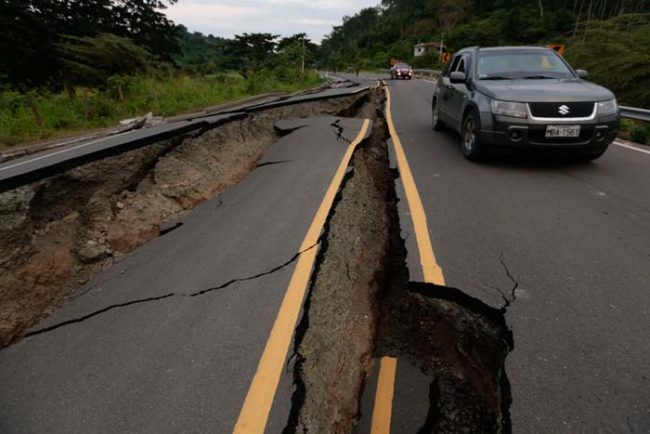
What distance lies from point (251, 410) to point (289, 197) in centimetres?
300

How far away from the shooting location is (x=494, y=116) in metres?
5.07

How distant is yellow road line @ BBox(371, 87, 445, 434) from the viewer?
2086 millimetres

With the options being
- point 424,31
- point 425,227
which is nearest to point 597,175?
point 425,227

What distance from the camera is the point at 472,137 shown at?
227 inches

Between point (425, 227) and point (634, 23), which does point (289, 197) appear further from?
point (634, 23)

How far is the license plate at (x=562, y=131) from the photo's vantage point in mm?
4789

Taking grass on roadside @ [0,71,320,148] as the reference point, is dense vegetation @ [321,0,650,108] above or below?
above

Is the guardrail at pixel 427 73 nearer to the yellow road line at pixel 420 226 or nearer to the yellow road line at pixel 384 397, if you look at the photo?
the yellow road line at pixel 420 226

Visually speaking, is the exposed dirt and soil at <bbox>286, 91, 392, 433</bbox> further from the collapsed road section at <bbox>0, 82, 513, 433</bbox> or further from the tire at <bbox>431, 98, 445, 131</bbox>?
the tire at <bbox>431, 98, 445, 131</bbox>

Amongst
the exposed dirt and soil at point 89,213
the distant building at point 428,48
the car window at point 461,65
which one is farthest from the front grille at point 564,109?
the distant building at point 428,48

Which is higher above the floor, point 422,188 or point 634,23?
point 634,23

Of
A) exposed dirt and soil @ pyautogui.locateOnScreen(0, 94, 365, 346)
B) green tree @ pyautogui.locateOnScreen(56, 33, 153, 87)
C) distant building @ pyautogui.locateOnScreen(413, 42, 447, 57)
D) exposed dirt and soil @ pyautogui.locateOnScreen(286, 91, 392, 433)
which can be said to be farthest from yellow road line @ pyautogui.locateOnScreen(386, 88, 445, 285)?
distant building @ pyautogui.locateOnScreen(413, 42, 447, 57)

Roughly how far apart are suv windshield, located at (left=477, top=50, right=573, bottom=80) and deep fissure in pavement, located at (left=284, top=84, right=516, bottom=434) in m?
3.99

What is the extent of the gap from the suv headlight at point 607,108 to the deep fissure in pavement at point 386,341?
3.48 metres
